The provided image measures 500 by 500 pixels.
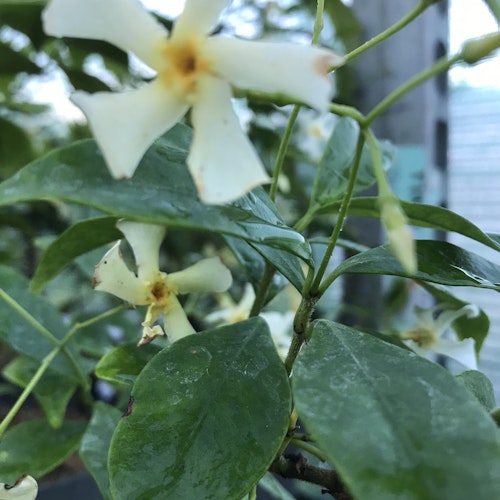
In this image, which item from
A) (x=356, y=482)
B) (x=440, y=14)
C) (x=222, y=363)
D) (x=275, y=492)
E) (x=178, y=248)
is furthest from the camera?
(x=178, y=248)

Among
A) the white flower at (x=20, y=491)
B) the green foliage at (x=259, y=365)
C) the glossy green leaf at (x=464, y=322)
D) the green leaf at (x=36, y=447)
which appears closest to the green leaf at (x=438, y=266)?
the green foliage at (x=259, y=365)

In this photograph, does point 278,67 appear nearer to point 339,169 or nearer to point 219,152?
point 219,152

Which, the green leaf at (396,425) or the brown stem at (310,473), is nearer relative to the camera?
the green leaf at (396,425)

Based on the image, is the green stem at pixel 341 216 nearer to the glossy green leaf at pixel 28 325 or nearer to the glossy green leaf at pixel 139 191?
the glossy green leaf at pixel 139 191

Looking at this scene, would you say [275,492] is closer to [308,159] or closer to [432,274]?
[432,274]

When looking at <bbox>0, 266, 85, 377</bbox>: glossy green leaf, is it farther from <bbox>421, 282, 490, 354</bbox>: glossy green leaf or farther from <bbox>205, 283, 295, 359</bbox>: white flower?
<bbox>421, 282, 490, 354</bbox>: glossy green leaf

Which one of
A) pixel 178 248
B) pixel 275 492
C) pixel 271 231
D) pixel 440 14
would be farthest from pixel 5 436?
pixel 440 14
